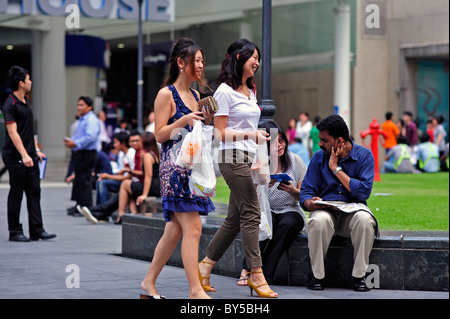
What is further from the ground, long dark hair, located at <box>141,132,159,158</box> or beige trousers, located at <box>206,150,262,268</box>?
long dark hair, located at <box>141,132,159,158</box>

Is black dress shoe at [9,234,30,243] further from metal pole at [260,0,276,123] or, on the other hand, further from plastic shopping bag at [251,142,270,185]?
plastic shopping bag at [251,142,270,185]

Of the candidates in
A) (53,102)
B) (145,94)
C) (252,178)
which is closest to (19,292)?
(252,178)

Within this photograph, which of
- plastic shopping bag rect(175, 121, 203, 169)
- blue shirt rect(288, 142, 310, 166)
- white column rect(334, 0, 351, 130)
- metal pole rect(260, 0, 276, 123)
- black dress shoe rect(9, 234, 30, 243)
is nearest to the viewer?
plastic shopping bag rect(175, 121, 203, 169)

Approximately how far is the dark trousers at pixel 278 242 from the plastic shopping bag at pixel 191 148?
134 centimetres

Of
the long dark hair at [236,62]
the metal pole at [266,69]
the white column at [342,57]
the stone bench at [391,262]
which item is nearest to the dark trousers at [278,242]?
the stone bench at [391,262]

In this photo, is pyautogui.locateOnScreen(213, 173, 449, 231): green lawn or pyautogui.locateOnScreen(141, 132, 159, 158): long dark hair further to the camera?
pyautogui.locateOnScreen(141, 132, 159, 158): long dark hair

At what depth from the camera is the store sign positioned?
73.0 feet

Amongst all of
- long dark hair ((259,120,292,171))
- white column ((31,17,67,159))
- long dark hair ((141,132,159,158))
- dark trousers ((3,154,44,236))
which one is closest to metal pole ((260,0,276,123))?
long dark hair ((259,120,292,171))

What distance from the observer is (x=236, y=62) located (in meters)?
5.75

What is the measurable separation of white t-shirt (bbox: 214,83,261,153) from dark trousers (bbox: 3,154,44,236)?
367 cm

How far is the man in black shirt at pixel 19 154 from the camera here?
8.55 meters

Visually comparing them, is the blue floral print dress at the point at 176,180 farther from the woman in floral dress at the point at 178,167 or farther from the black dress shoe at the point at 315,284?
the black dress shoe at the point at 315,284

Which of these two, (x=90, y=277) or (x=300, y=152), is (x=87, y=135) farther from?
(x=90, y=277)

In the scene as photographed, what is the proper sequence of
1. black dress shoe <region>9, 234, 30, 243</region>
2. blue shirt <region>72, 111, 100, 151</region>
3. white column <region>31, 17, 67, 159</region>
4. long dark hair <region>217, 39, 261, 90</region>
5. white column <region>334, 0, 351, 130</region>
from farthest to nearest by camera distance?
white column <region>334, 0, 351, 130</region> < white column <region>31, 17, 67, 159</region> < blue shirt <region>72, 111, 100, 151</region> < black dress shoe <region>9, 234, 30, 243</region> < long dark hair <region>217, 39, 261, 90</region>
